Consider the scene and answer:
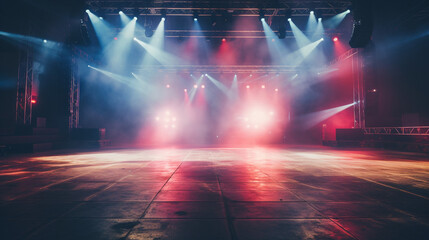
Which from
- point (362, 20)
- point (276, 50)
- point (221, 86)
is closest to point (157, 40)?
point (276, 50)

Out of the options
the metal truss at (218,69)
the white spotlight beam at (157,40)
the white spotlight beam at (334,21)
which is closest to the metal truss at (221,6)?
the white spotlight beam at (157,40)

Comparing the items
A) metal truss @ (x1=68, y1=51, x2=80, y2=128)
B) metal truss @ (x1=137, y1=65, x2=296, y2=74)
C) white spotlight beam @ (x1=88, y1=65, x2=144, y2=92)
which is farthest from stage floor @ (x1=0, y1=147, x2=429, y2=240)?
white spotlight beam @ (x1=88, y1=65, x2=144, y2=92)

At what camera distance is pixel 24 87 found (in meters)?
12.9

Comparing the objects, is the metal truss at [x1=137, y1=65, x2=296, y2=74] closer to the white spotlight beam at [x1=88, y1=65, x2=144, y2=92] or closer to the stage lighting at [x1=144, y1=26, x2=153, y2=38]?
the white spotlight beam at [x1=88, y1=65, x2=144, y2=92]

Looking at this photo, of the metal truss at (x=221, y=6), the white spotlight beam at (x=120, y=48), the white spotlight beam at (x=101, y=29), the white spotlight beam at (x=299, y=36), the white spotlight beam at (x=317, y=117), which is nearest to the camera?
the metal truss at (x=221, y=6)

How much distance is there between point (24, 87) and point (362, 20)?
18.6 metres

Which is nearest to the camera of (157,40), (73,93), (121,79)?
Result: (157,40)

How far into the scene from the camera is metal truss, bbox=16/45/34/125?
12805 mm

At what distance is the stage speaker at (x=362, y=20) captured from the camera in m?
8.56

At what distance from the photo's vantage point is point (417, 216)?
2857 mm

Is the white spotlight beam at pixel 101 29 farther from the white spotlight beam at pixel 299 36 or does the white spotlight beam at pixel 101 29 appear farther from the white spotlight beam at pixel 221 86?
the white spotlight beam at pixel 299 36

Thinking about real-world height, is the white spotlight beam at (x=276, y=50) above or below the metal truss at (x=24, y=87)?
above

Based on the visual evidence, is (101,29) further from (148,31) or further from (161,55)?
(161,55)

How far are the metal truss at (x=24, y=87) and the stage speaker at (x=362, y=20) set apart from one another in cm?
1812
